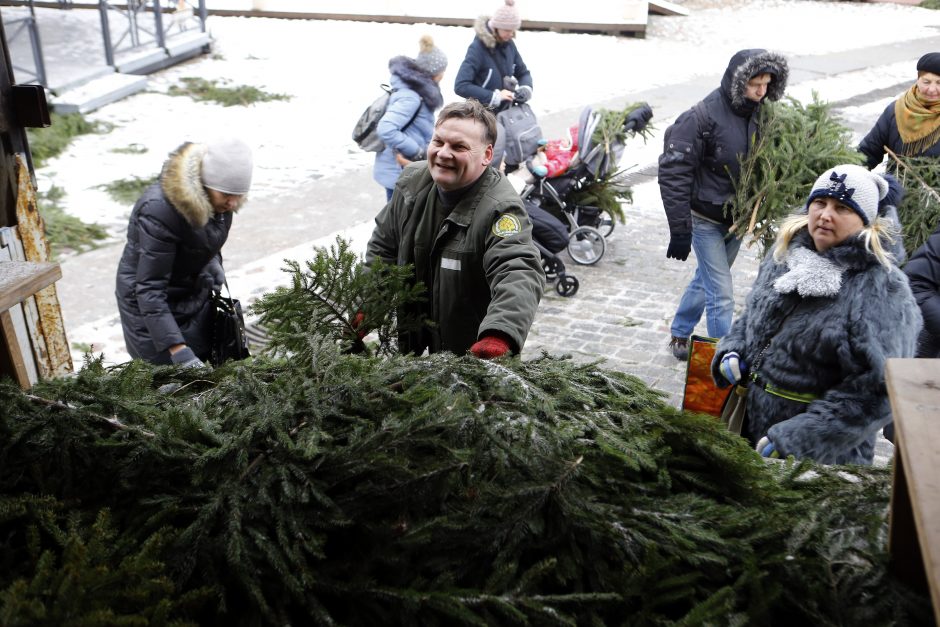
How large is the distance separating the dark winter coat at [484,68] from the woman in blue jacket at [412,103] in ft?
2.96

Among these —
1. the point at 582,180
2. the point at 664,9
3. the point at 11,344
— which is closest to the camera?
the point at 11,344

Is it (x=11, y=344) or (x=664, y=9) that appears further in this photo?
(x=664, y=9)

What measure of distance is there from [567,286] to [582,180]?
3.82 ft

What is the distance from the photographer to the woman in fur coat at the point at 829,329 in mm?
3799

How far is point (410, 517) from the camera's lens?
75.7 inches

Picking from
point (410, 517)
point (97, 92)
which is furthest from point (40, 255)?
point (97, 92)

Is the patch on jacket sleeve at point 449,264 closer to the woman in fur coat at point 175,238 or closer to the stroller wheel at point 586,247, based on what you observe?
the woman in fur coat at point 175,238

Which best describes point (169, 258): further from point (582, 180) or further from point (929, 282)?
point (582, 180)

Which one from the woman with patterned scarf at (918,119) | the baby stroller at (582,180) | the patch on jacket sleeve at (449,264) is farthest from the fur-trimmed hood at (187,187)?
the woman with patterned scarf at (918,119)

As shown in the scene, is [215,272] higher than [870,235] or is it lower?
lower

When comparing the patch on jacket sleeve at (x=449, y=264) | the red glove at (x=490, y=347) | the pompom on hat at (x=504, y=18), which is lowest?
the red glove at (x=490, y=347)

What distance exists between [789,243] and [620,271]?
184 inches

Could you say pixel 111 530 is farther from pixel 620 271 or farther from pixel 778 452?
pixel 620 271

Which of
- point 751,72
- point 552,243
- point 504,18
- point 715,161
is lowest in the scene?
point 552,243
